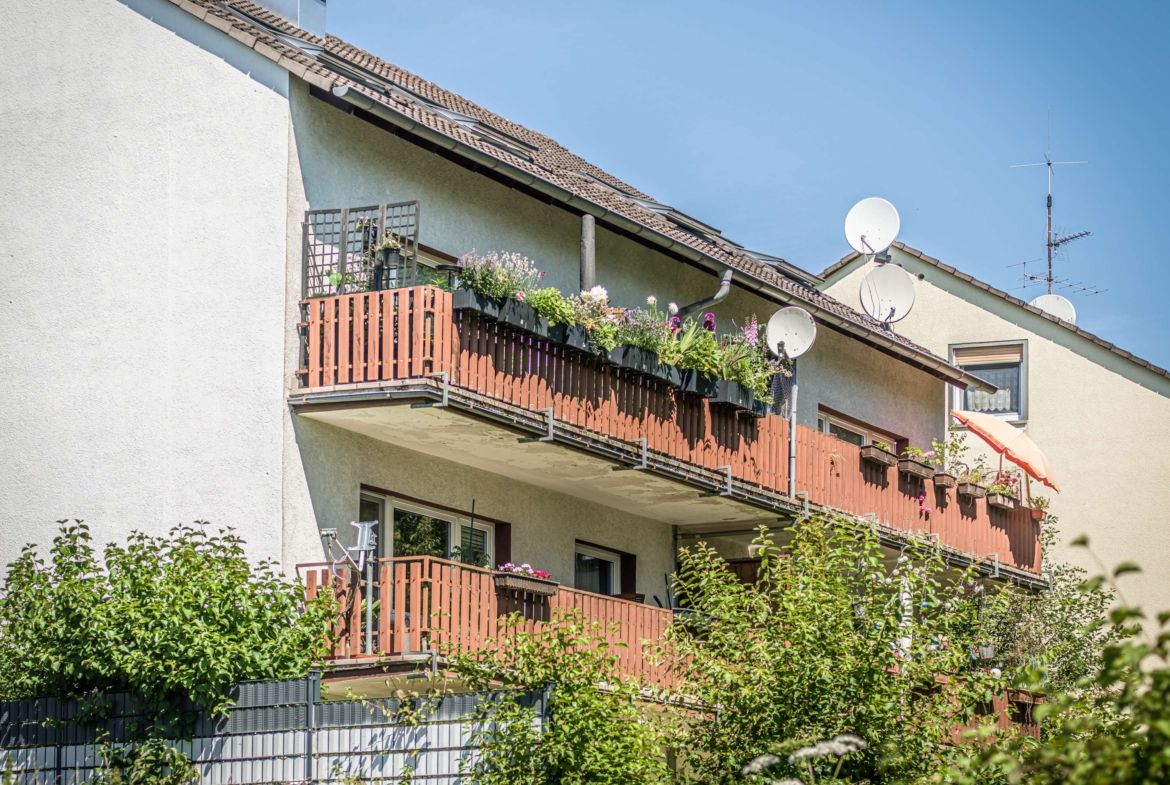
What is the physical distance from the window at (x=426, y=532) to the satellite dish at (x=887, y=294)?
8.87 meters

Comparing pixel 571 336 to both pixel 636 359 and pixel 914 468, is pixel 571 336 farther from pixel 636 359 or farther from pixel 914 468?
pixel 914 468

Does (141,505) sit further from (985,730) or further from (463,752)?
(985,730)

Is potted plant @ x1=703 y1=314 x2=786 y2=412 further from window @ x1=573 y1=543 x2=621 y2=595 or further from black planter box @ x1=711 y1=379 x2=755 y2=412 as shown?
window @ x1=573 y1=543 x2=621 y2=595

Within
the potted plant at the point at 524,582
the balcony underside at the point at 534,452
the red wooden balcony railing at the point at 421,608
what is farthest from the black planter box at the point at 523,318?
the red wooden balcony railing at the point at 421,608

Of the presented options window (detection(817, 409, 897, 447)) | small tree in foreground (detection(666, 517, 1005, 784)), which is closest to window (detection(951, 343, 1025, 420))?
window (detection(817, 409, 897, 447))

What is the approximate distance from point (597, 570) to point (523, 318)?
5.39 meters

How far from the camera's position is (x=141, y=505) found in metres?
Result: 15.3

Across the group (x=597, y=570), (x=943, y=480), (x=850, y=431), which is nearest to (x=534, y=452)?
(x=597, y=570)

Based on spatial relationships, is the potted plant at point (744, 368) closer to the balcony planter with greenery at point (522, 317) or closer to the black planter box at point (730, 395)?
the black planter box at point (730, 395)

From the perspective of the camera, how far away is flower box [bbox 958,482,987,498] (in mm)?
23562

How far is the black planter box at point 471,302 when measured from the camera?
15156 millimetres

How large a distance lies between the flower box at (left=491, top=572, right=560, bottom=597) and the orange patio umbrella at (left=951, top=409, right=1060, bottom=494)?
1068 centimetres

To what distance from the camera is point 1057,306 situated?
35344 mm

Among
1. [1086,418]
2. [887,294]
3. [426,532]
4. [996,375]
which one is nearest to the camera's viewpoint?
[426,532]
